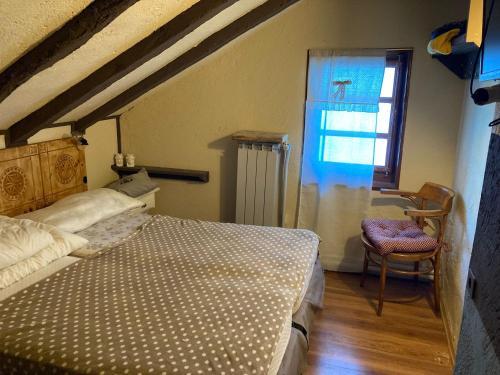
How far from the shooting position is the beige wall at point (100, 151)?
3.16m

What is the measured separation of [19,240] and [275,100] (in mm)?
2172

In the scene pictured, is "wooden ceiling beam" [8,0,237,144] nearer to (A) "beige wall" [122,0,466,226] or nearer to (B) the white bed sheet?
(B) the white bed sheet

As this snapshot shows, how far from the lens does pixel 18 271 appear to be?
1.81 m

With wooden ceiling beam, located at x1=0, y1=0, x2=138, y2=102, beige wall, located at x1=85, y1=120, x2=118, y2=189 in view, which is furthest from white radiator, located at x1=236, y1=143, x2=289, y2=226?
wooden ceiling beam, located at x1=0, y1=0, x2=138, y2=102

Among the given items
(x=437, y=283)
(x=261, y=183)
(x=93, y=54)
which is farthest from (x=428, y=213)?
(x=93, y=54)

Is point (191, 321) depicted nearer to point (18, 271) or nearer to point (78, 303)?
point (78, 303)

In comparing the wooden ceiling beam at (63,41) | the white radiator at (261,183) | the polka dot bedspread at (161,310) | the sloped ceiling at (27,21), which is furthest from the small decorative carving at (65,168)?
the white radiator at (261,183)

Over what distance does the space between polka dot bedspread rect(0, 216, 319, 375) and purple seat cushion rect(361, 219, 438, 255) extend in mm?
600

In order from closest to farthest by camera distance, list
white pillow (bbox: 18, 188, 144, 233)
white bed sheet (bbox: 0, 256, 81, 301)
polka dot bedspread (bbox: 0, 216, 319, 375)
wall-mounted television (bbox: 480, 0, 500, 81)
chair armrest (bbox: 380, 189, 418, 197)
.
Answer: wall-mounted television (bbox: 480, 0, 500, 81) < polka dot bedspread (bbox: 0, 216, 319, 375) < white bed sheet (bbox: 0, 256, 81, 301) < white pillow (bbox: 18, 188, 144, 233) < chair armrest (bbox: 380, 189, 418, 197)

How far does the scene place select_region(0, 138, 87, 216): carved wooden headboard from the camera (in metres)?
2.40

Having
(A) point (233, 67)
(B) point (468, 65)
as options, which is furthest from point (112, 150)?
(B) point (468, 65)

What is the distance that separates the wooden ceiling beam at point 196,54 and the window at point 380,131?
3.00ft

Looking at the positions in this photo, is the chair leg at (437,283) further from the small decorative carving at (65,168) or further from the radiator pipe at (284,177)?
the small decorative carving at (65,168)

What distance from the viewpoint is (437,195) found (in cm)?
281
